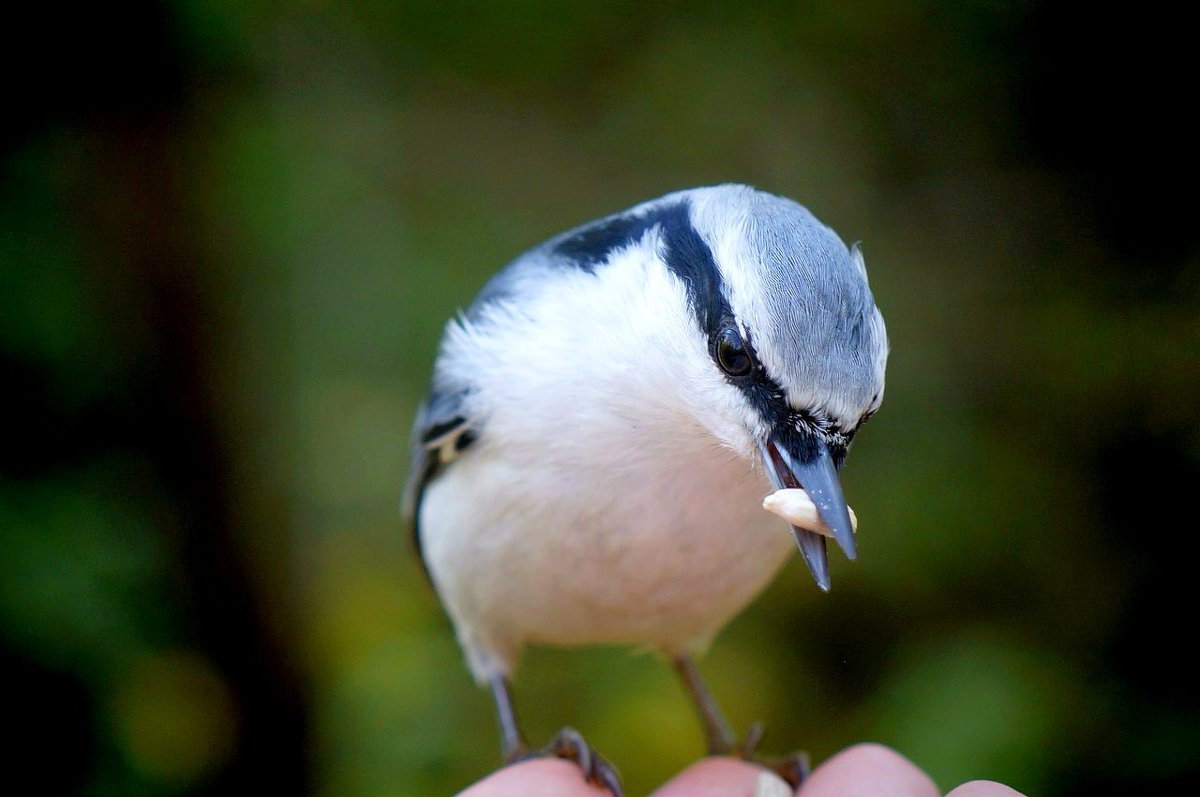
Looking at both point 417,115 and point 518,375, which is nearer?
point 518,375

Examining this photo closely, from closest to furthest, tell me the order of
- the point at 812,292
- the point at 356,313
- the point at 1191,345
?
the point at 812,292, the point at 1191,345, the point at 356,313

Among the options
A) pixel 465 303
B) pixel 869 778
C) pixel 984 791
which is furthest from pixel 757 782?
pixel 465 303

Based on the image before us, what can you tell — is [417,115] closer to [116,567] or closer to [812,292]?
[116,567]

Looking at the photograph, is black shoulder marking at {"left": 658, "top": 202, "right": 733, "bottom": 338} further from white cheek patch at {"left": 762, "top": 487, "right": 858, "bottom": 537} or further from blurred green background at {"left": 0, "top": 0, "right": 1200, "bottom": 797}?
blurred green background at {"left": 0, "top": 0, "right": 1200, "bottom": 797}

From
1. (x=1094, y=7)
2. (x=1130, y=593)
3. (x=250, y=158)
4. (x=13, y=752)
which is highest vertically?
(x=250, y=158)

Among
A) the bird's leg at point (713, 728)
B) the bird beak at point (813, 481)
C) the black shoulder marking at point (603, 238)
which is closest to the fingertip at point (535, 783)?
the bird's leg at point (713, 728)

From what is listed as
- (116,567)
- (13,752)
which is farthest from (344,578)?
(13,752)

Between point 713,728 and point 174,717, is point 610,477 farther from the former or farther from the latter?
point 174,717
